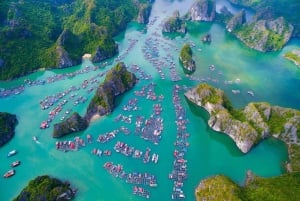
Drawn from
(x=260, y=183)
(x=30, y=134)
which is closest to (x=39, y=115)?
(x=30, y=134)

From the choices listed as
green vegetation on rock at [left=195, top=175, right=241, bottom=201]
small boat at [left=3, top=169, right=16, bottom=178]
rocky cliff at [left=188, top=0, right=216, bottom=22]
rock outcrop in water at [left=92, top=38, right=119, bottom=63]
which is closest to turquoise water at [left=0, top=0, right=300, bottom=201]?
small boat at [left=3, top=169, right=16, bottom=178]

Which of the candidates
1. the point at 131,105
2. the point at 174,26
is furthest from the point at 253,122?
the point at 174,26

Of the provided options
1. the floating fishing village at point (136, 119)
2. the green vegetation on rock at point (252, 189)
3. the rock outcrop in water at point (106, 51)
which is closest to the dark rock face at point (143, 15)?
the rock outcrop in water at point (106, 51)

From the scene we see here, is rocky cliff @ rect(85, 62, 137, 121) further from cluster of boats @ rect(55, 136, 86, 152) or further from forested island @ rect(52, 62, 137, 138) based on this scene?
cluster of boats @ rect(55, 136, 86, 152)

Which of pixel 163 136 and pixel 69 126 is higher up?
pixel 69 126

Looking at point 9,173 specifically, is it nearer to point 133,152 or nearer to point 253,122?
point 133,152

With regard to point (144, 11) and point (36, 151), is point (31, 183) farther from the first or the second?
point (144, 11)

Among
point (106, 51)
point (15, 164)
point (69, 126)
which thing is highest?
point (106, 51)
